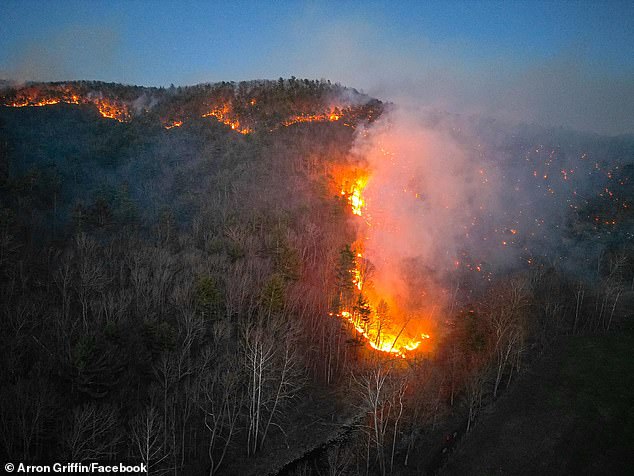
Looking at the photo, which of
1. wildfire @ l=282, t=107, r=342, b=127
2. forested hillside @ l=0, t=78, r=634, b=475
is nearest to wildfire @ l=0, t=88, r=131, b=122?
forested hillside @ l=0, t=78, r=634, b=475

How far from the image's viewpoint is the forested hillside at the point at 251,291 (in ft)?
82.4

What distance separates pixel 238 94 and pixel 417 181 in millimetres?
67974

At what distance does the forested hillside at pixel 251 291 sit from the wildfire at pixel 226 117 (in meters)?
1.58

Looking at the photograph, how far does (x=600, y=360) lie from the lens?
125ft

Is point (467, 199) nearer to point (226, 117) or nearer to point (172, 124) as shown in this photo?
point (226, 117)

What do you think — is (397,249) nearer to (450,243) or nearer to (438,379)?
(450,243)

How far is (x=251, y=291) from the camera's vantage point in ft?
130

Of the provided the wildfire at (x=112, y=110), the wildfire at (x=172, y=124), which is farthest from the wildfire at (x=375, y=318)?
the wildfire at (x=112, y=110)

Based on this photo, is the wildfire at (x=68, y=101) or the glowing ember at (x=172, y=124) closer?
the wildfire at (x=68, y=101)

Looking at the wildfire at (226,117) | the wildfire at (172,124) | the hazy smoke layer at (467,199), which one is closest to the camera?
the hazy smoke layer at (467,199)

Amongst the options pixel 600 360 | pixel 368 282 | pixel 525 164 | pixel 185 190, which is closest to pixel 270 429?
pixel 368 282

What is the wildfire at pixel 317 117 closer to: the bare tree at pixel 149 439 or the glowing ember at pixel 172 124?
the glowing ember at pixel 172 124

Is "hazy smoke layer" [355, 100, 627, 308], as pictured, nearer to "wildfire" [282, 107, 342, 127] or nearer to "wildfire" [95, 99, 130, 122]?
"wildfire" [282, 107, 342, 127]

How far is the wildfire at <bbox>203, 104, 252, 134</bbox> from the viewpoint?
328ft
